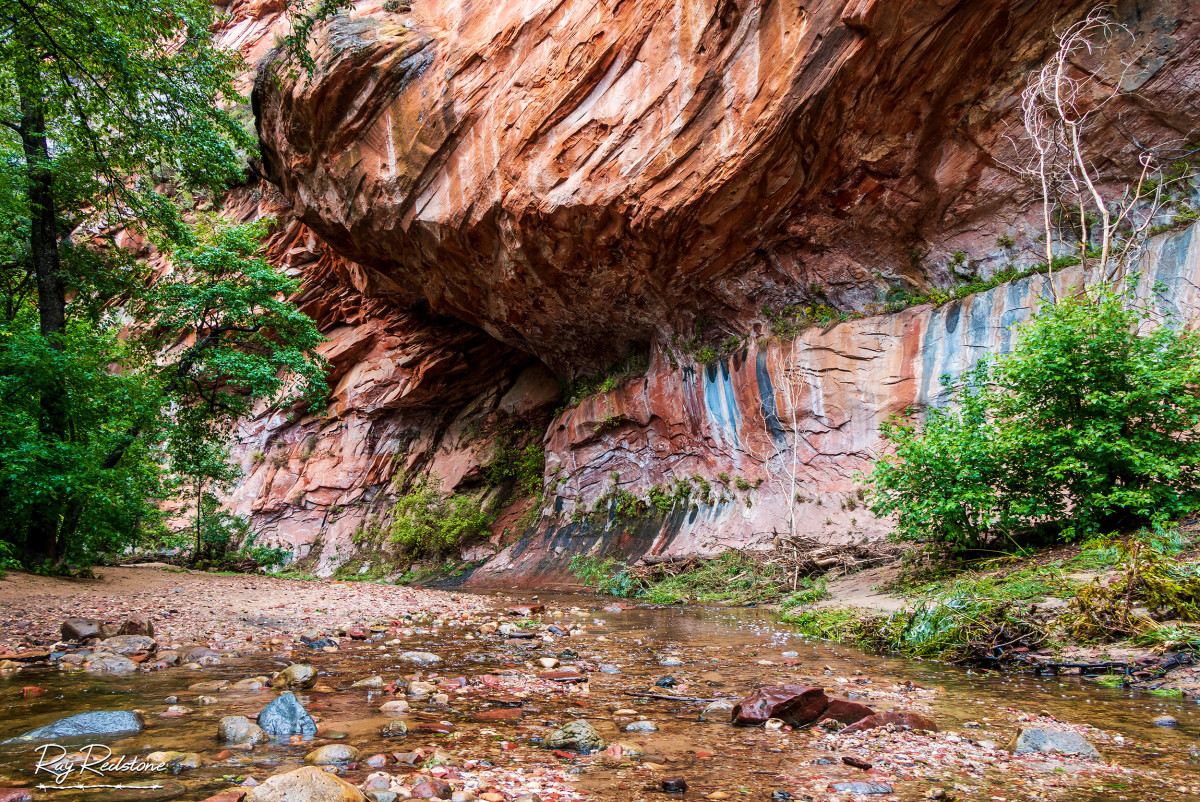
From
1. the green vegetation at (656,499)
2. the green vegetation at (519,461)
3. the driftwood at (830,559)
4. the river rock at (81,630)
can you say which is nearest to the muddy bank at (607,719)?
the river rock at (81,630)

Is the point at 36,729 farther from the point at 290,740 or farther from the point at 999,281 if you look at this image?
the point at 999,281

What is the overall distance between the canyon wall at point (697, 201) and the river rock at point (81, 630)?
283 inches

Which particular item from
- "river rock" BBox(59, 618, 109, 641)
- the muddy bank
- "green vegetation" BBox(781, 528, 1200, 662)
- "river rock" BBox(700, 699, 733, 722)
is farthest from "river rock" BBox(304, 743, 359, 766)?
"green vegetation" BBox(781, 528, 1200, 662)

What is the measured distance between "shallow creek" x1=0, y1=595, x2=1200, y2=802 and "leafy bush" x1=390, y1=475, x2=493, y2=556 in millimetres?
15256

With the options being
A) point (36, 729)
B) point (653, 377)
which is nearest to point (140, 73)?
point (36, 729)

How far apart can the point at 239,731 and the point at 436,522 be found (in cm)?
1819

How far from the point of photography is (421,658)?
4.96 metres

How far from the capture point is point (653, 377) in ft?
56.1

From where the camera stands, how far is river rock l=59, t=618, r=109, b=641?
5.16 meters

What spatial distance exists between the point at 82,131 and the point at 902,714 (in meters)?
10.2

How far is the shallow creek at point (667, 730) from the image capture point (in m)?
2.30

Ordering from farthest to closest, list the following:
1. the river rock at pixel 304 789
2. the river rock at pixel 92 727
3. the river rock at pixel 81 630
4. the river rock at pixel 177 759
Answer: the river rock at pixel 81 630
the river rock at pixel 92 727
the river rock at pixel 177 759
the river rock at pixel 304 789

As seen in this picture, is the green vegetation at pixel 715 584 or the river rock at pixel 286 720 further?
the green vegetation at pixel 715 584

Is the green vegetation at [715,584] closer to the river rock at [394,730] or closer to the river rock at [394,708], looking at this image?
the river rock at [394,708]
